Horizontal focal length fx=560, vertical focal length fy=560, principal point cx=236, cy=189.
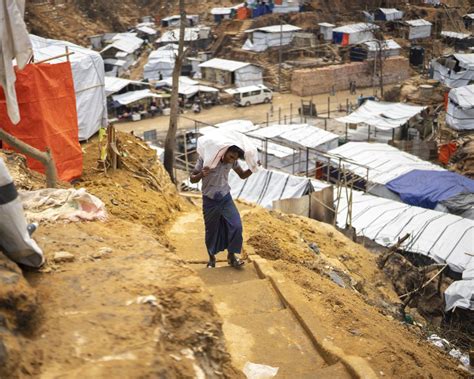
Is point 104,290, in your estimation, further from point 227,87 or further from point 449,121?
point 227,87

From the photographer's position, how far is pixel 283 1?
40781 mm

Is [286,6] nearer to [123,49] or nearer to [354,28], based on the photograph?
[354,28]

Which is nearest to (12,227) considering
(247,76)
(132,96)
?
(132,96)

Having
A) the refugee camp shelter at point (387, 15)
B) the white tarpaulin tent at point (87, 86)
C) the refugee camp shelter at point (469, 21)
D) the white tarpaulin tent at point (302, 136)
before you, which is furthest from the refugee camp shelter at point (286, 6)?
the white tarpaulin tent at point (87, 86)

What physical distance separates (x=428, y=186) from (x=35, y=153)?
12238 mm

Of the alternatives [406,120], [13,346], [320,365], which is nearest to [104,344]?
[13,346]

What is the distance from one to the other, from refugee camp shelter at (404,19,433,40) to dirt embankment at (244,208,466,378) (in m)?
33.1

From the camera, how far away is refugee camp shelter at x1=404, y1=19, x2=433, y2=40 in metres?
38.6

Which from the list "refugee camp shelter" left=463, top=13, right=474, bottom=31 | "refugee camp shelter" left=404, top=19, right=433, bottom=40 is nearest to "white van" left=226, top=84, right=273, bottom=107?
"refugee camp shelter" left=404, top=19, right=433, bottom=40

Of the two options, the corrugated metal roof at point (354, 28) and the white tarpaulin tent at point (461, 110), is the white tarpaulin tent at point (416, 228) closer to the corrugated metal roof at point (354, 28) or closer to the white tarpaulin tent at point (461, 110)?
the white tarpaulin tent at point (461, 110)

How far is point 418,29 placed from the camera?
127ft

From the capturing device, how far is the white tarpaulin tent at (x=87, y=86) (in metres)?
9.70

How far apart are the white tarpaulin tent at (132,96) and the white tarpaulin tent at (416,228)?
16477 mm

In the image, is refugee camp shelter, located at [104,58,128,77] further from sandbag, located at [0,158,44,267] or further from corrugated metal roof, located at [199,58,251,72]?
sandbag, located at [0,158,44,267]
